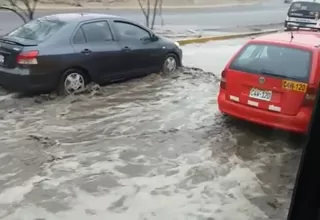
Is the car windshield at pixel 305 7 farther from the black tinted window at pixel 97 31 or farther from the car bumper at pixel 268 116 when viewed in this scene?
the car bumper at pixel 268 116

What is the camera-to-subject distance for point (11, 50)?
825 centimetres

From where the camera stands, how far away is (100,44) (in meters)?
9.20

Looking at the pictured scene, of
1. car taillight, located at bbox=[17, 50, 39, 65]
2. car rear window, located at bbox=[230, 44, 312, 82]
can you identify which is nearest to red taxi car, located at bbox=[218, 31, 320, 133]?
car rear window, located at bbox=[230, 44, 312, 82]

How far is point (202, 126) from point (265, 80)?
4.70ft

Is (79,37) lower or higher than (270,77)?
higher

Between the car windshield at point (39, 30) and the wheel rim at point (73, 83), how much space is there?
0.83 m

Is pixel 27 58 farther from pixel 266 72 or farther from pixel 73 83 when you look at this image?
pixel 266 72

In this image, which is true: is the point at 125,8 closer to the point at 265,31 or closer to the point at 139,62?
the point at 265,31

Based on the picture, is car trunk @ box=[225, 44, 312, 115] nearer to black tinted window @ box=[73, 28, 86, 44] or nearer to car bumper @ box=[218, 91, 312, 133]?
car bumper @ box=[218, 91, 312, 133]

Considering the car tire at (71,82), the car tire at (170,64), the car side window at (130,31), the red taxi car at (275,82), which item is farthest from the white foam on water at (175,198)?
the car tire at (170,64)

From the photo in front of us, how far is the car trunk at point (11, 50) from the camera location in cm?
820

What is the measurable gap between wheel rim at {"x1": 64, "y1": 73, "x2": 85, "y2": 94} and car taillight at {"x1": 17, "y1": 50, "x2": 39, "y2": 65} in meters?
0.76

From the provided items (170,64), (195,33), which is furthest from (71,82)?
(195,33)

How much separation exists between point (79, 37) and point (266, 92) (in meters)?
3.84
